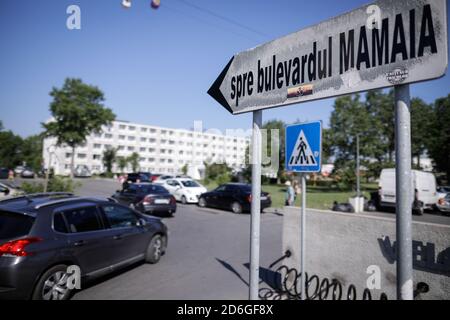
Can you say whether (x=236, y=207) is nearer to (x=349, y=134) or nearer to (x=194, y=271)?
(x=194, y=271)

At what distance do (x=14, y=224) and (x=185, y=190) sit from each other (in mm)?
15178

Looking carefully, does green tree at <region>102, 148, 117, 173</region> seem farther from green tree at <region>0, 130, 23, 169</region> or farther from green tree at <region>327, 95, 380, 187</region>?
green tree at <region>327, 95, 380, 187</region>

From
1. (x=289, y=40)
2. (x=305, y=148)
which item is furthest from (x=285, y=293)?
(x=289, y=40)

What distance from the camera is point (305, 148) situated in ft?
10.9

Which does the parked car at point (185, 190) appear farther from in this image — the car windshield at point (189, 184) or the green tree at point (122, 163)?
the green tree at point (122, 163)

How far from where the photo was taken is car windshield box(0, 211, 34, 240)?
380 centimetres

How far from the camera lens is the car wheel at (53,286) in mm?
3811

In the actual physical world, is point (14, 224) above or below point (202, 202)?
above

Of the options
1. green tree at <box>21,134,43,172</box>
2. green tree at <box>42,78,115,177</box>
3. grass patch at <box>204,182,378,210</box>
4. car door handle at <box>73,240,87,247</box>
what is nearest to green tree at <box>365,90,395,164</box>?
grass patch at <box>204,182,378,210</box>

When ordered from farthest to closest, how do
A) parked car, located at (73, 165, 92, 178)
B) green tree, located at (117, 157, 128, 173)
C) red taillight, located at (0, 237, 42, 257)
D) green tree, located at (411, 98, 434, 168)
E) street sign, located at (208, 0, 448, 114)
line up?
green tree, located at (117, 157, 128, 173)
parked car, located at (73, 165, 92, 178)
green tree, located at (411, 98, 434, 168)
red taillight, located at (0, 237, 42, 257)
street sign, located at (208, 0, 448, 114)

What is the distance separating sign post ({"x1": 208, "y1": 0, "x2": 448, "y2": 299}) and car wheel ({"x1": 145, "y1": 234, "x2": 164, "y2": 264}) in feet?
15.3

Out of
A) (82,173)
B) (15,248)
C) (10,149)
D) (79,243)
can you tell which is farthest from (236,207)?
(10,149)

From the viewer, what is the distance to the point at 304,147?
3.35 m
